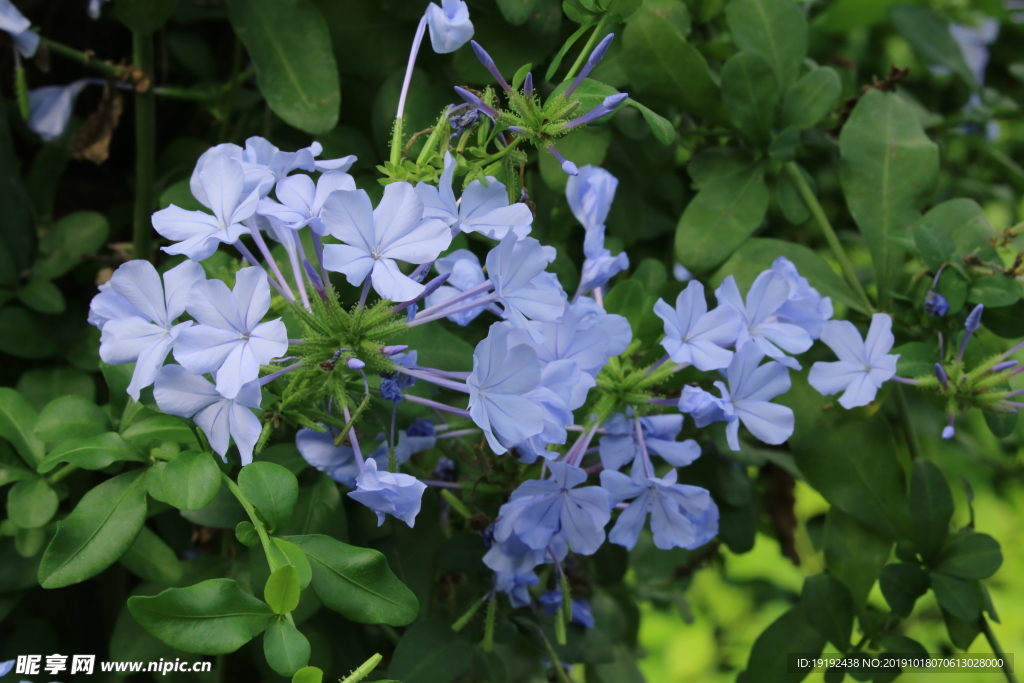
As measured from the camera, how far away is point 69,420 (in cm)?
65

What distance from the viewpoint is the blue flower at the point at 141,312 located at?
55 centimetres

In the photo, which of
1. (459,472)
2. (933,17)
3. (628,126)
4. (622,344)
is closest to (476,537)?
(459,472)

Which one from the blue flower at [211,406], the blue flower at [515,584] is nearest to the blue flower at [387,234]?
the blue flower at [211,406]

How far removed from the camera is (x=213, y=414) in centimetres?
56

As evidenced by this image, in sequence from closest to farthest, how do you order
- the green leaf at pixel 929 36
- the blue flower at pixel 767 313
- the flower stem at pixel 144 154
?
the blue flower at pixel 767 313
the flower stem at pixel 144 154
the green leaf at pixel 929 36

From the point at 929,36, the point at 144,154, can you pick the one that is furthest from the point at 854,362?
the point at 144,154

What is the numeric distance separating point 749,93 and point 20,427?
2.62 feet

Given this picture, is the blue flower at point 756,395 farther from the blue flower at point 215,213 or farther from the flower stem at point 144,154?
the flower stem at point 144,154

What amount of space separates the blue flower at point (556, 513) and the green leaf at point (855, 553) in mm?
415

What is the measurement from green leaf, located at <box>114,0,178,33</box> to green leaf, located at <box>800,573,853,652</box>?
938 mm

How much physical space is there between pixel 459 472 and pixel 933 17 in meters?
1.07

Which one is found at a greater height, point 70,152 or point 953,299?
point 70,152

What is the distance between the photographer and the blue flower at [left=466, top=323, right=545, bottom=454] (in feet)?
1.76

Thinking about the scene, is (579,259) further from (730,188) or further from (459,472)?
(459,472)
